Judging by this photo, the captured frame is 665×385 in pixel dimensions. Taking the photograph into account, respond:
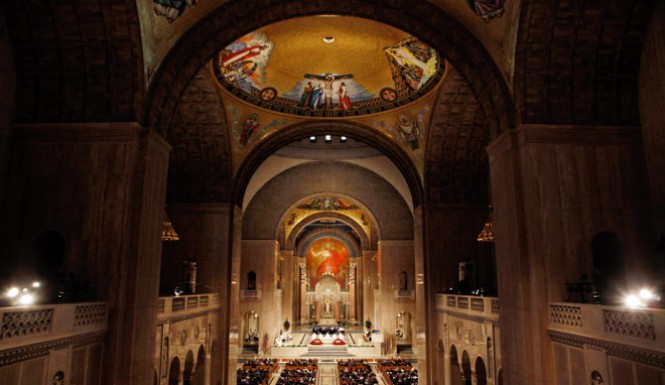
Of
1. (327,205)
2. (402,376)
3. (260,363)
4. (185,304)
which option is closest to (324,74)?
(185,304)

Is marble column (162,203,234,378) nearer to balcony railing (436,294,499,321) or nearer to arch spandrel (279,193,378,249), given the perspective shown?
balcony railing (436,294,499,321)

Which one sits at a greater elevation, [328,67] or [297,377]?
[328,67]

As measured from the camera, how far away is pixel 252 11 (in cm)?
1031

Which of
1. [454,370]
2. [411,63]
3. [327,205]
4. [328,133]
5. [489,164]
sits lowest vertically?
[454,370]

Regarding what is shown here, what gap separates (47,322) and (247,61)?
1054 cm

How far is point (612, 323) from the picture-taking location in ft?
21.2

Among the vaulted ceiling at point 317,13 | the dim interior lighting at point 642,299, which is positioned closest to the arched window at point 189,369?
the vaulted ceiling at point 317,13

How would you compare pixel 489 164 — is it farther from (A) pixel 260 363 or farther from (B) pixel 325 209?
(B) pixel 325 209

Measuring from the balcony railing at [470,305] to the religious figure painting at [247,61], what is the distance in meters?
9.57

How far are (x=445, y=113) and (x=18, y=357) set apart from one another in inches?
513

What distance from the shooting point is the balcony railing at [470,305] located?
11.0 metres

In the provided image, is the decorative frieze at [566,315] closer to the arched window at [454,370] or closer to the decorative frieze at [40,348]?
the arched window at [454,370]

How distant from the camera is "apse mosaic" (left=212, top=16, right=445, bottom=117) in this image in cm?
1406

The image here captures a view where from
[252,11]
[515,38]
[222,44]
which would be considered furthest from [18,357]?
[515,38]
